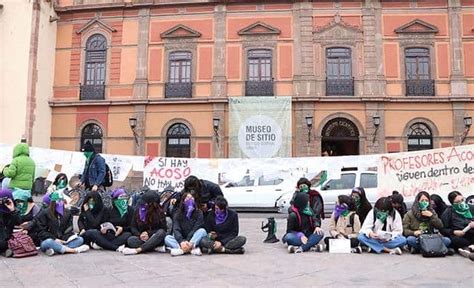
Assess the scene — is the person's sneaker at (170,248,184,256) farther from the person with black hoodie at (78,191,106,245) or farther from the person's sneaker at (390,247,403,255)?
the person's sneaker at (390,247,403,255)

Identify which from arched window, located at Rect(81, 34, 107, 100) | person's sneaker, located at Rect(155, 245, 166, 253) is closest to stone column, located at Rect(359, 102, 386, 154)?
arched window, located at Rect(81, 34, 107, 100)

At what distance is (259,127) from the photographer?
20.7 metres

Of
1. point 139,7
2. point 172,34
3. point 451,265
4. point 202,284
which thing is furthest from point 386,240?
point 139,7

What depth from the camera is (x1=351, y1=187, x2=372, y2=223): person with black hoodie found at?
26.5 feet

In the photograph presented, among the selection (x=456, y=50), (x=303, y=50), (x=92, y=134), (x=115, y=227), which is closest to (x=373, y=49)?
(x=303, y=50)

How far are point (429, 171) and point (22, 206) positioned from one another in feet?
31.4

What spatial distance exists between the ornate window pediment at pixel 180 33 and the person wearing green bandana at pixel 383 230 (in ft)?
51.8

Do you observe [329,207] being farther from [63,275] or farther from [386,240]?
[63,275]

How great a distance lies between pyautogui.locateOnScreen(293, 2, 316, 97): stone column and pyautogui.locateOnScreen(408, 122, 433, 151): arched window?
470 cm

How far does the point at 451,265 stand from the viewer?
6.64 meters

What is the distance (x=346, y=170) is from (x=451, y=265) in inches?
304

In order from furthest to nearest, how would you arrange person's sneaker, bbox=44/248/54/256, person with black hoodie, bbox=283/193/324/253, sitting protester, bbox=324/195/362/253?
sitting protester, bbox=324/195/362/253, person with black hoodie, bbox=283/193/324/253, person's sneaker, bbox=44/248/54/256

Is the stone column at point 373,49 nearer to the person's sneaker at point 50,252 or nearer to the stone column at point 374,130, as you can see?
the stone column at point 374,130

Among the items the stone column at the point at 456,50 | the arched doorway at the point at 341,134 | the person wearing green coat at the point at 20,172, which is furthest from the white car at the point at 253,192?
the stone column at the point at 456,50
